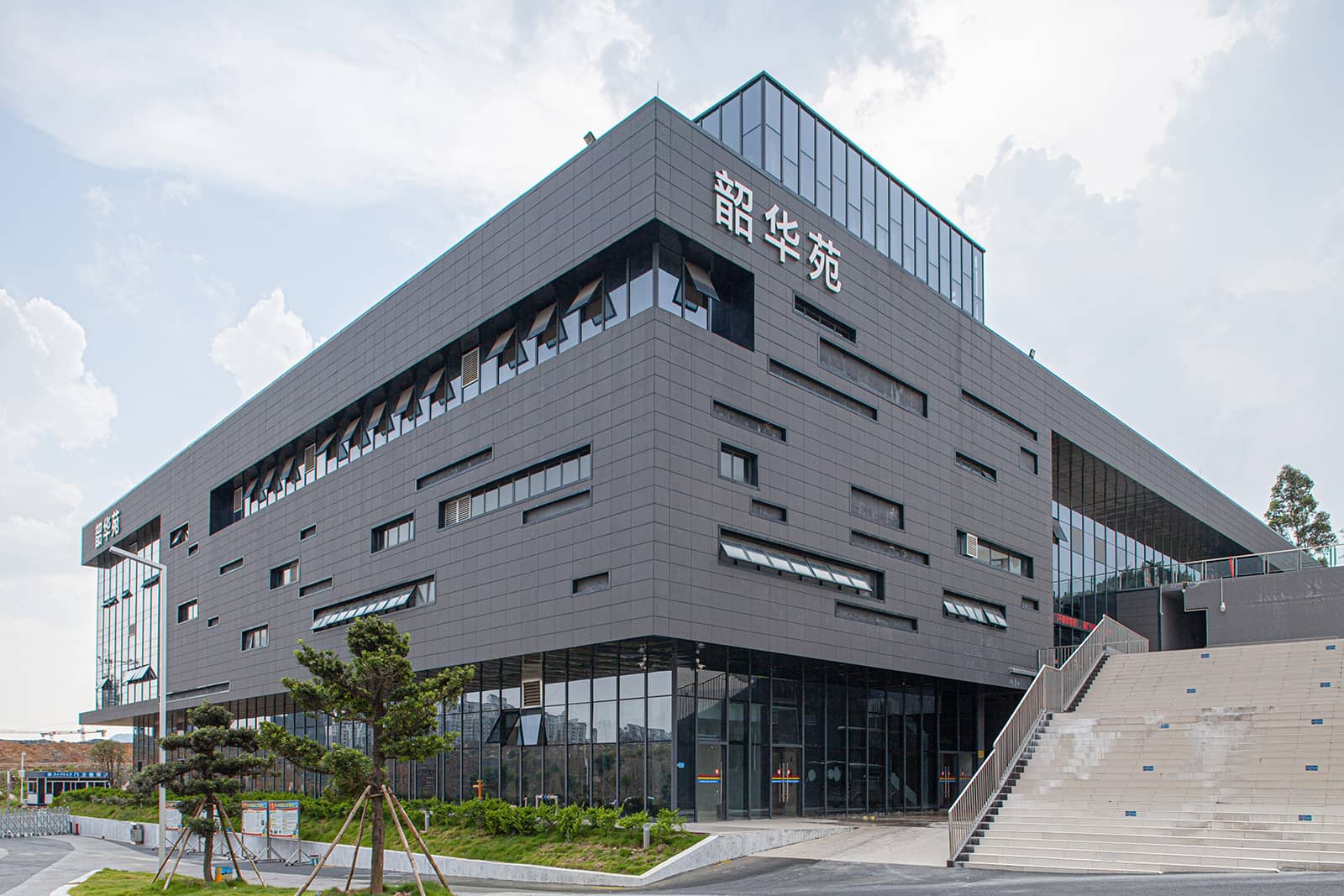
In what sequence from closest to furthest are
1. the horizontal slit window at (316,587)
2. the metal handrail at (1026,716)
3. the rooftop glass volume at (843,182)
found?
the metal handrail at (1026,716) → the rooftop glass volume at (843,182) → the horizontal slit window at (316,587)

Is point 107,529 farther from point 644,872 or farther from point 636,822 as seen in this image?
point 644,872

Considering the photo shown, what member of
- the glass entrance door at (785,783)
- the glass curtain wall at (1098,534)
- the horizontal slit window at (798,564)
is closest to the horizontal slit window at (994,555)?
the horizontal slit window at (798,564)

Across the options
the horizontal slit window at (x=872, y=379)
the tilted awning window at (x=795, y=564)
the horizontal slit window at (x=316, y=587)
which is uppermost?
the horizontal slit window at (x=872, y=379)

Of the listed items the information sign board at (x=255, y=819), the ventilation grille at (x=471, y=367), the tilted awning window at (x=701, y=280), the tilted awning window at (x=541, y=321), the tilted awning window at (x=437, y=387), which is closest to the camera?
the tilted awning window at (x=701, y=280)

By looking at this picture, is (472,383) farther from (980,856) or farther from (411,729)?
(980,856)

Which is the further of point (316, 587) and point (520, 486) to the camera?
point (316, 587)

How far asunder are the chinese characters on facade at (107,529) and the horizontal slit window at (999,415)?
57673mm

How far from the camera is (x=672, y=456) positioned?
29531 mm

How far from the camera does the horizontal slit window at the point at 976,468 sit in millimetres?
41000

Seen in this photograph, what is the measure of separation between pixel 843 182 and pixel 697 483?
1443cm

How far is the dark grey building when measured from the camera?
30719 millimetres

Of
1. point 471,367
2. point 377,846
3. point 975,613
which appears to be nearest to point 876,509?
point 975,613

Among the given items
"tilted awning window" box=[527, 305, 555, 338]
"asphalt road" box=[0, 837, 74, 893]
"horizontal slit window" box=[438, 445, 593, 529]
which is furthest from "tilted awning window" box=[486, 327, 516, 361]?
"asphalt road" box=[0, 837, 74, 893]

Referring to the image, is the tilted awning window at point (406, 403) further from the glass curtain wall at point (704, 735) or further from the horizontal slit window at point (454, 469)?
the glass curtain wall at point (704, 735)
